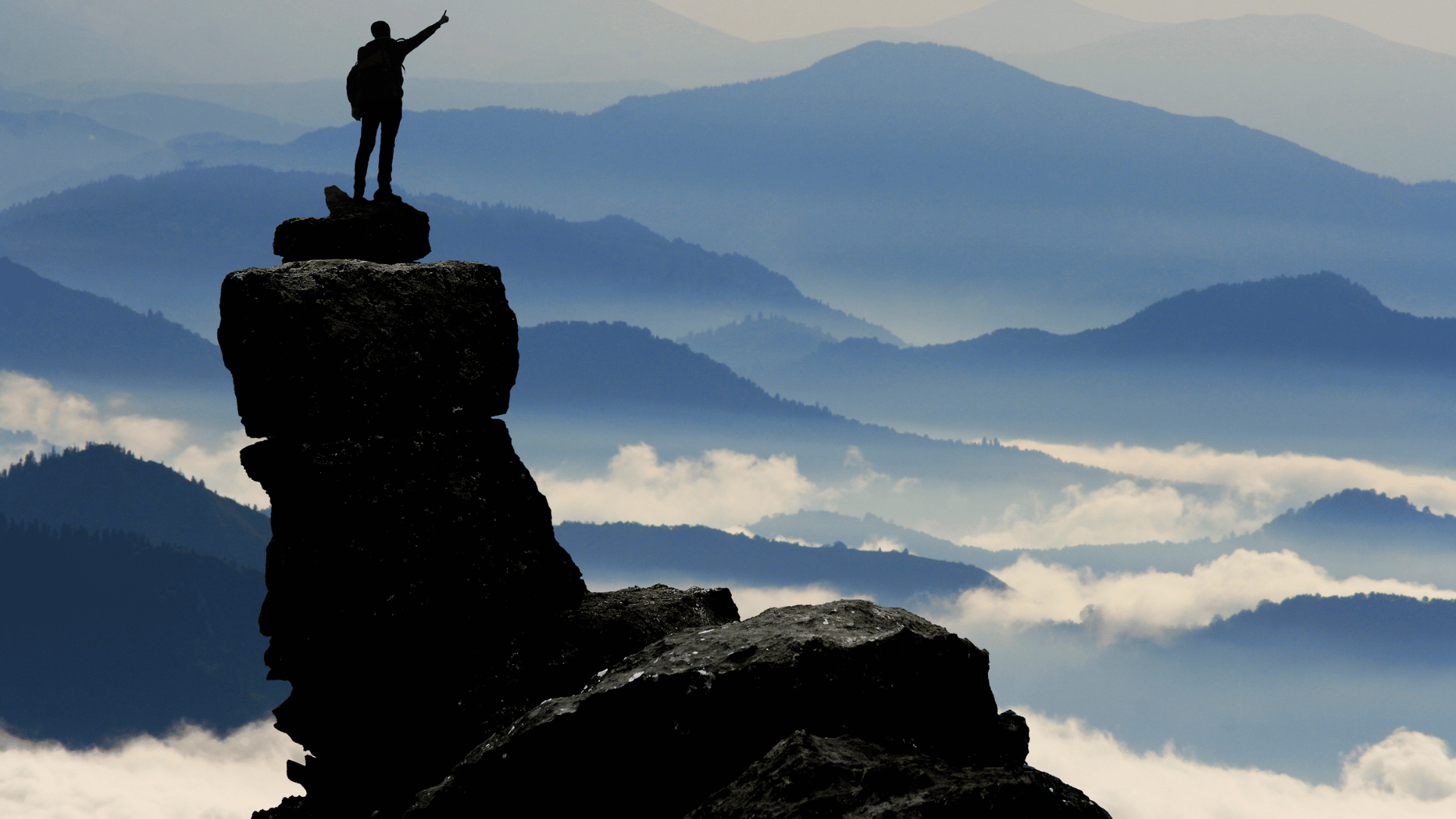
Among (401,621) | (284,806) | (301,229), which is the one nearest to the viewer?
(401,621)

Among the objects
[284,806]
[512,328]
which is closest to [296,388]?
[512,328]

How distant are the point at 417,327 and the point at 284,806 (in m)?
7.74

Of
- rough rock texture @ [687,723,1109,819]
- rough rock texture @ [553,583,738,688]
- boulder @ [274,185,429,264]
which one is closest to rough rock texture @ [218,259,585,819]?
rough rock texture @ [553,583,738,688]

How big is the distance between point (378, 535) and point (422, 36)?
9.84 metres

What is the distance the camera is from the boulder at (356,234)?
20906mm

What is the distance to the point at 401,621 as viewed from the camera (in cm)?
1708

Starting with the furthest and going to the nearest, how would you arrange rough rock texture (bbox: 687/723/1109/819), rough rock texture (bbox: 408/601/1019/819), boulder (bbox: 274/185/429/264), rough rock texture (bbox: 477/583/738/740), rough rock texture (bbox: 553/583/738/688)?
boulder (bbox: 274/185/429/264) → rough rock texture (bbox: 553/583/738/688) → rough rock texture (bbox: 477/583/738/740) → rough rock texture (bbox: 408/601/1019/819) → rough rock texture (bbox: 687/723/1109/819)

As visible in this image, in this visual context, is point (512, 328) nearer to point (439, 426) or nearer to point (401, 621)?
point (439, 426)

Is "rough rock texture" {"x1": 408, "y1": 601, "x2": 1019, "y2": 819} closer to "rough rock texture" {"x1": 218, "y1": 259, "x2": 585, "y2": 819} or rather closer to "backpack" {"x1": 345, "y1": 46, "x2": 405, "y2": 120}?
"rough rock texture" {"x1": 218, "y1": 259, "x2": 585, "y2": 819}

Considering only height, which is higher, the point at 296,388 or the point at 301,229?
the point at 301,229

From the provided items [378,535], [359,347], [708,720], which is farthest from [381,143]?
[708,720]

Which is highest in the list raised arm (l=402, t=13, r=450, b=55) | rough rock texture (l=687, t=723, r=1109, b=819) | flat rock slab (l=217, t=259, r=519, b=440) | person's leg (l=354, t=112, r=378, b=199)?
raised arm (l=402, t=13, r=450, b=55)

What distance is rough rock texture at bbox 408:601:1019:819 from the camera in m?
12.3

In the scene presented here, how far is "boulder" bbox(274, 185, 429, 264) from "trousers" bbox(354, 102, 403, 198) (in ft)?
1.78
